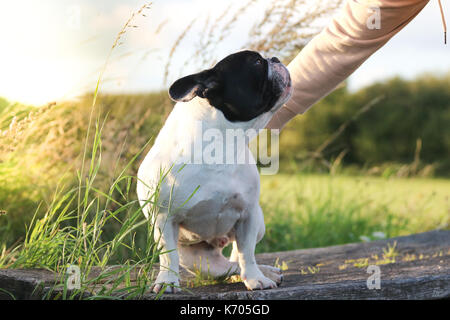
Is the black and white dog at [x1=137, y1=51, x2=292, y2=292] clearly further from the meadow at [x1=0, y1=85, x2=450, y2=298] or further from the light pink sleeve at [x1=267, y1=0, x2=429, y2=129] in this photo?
the light pink sleeve at [x1=267, y1=0, x2=429, y2=129]

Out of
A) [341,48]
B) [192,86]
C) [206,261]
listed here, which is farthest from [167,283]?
[341,48]

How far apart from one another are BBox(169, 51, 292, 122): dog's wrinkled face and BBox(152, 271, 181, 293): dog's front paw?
61 cm

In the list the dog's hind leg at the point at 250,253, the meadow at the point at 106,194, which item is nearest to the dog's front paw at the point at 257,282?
the dog's hind leg at the point at 250,253

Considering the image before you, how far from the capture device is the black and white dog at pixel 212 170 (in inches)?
75.5

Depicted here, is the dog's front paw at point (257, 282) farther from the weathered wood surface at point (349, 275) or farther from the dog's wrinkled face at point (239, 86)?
the dog's wrinkled face at point (239, 86)

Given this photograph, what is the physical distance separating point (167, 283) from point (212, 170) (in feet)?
1.41

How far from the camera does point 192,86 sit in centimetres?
194

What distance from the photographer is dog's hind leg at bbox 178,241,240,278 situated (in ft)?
7.16

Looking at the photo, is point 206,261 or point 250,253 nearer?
point 250,253

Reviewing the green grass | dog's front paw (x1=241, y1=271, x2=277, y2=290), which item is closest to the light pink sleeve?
dog's front paw (x1=241, y1=271, x2=277, y2=290)

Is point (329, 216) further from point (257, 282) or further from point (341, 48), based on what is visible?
point (257, 282)

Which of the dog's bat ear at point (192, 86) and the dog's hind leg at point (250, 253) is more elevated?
the dog's bat ear at point (192, 86)

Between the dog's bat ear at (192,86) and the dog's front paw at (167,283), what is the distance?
0.63m

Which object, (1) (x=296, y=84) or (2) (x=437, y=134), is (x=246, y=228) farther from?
(2) (x=437, y=134)
